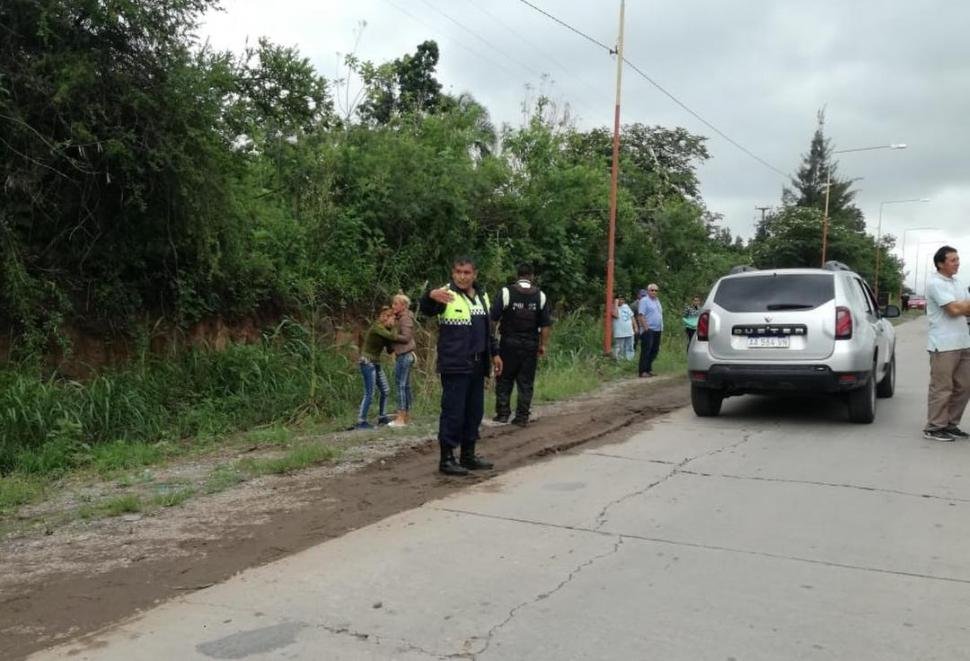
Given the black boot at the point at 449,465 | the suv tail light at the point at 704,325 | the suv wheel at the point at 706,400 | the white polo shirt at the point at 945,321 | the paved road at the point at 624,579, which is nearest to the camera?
the paved road at the point at 624,579

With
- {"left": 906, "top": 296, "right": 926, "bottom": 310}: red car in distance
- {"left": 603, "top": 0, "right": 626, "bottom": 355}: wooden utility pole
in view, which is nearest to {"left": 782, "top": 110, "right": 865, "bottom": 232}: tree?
{"left": 906, "top": 296, "right": 926, "bottom": 310}: red car in distance

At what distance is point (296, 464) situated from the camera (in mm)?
6922

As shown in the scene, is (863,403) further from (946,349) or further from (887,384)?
(887,384)

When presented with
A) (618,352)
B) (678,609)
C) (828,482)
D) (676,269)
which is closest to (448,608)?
(678,609)

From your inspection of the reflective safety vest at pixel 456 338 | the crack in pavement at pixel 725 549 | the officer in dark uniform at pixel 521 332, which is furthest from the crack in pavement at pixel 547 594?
the officer in dark uniform at pixel 521 332

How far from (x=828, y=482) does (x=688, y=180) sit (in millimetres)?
35786

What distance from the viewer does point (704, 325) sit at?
9.39 m

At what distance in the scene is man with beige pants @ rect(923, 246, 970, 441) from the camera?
8055 mm

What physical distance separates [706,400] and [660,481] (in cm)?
350

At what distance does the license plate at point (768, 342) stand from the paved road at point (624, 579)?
7.06ft

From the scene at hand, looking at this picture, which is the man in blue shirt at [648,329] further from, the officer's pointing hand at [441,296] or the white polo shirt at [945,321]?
the officer's pointing hand at [441,296]

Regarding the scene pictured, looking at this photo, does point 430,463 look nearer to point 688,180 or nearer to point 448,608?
point 448,608

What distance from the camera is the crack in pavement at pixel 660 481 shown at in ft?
17.9

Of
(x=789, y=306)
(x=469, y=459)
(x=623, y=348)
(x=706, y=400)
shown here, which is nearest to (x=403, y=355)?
(x=469, y=459)
